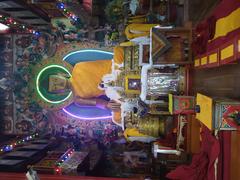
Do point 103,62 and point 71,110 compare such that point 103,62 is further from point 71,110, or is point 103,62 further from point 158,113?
point 158,113

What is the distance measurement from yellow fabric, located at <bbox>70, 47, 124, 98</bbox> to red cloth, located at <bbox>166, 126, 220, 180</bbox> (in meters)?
4.06

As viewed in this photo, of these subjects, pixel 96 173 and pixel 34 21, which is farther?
pixel 34 21

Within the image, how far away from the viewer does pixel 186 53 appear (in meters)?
5.38

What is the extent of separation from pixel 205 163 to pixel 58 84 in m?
5.33

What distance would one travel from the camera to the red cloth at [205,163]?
3420mm

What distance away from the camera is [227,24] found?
3611 millimetres

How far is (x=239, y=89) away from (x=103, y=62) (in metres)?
4.70

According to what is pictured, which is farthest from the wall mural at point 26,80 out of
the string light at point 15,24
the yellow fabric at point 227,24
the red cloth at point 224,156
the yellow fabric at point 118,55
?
the red cloth at point 224,156

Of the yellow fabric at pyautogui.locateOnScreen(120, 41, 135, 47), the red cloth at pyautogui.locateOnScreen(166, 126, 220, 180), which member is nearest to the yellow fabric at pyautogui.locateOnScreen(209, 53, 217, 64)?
the red cloth at pyautogui.locateOnScreen(166, 126, 220, 180)

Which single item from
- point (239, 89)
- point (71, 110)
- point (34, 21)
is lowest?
point (71, 110)

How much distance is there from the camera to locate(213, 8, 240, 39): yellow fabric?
337cm

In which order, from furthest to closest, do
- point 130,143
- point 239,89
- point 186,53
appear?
point 130,143, point 186,53, point 239,89

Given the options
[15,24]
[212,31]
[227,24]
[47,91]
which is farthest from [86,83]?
[227,24]

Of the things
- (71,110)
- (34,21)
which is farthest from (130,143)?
(34,21)
